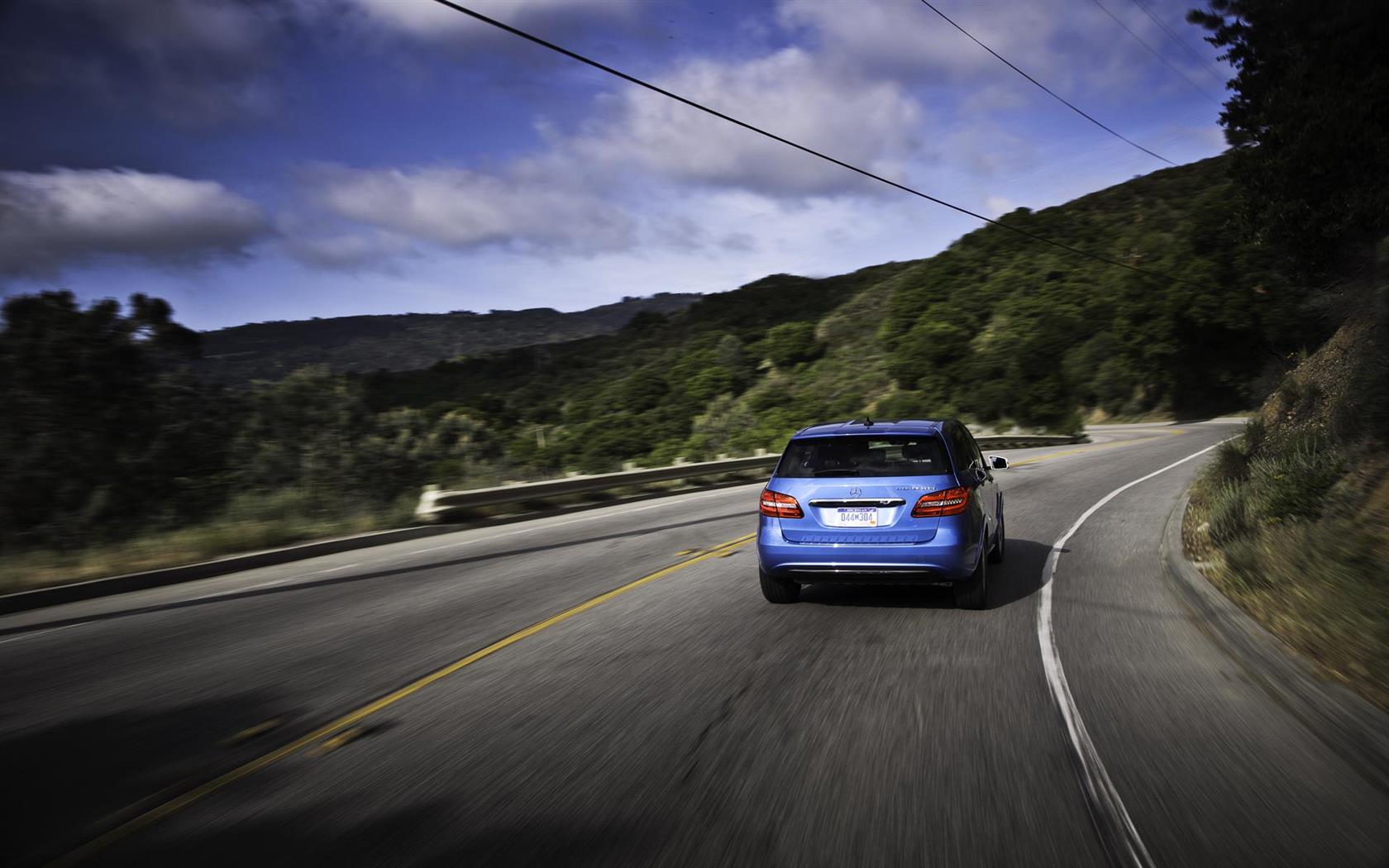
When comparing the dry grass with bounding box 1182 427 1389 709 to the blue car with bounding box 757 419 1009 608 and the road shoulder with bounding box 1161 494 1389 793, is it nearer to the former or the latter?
the road shoulder with bounding box 1161 494 1389 793

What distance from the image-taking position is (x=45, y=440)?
15.2 metres

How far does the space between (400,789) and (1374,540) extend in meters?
6.80

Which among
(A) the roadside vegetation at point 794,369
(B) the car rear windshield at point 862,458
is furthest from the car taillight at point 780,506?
(A) the roadside vegetation at point 794,369

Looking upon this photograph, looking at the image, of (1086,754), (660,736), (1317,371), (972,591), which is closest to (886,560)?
(972,591)

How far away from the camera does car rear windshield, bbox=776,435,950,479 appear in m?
7.02

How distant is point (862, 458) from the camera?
23.5 ft

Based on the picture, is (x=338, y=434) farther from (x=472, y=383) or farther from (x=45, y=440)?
(x=472, y=383)

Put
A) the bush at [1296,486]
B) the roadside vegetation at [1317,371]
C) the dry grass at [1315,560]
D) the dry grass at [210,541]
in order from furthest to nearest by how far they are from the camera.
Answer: the dry grass at [210,541] → the bush at [1296,486] → the roadside vegetation at [1317,371] → the dry grass at [1315,560]

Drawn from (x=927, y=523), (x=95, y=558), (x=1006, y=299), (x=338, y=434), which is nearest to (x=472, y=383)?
(x=1006, y=299)

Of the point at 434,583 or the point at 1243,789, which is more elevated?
the point at 1243,789

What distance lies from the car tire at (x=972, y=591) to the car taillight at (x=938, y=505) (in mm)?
576

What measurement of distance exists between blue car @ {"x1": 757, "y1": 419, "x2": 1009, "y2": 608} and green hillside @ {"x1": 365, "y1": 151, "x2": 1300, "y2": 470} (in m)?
21.2

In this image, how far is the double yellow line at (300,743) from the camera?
3.48m

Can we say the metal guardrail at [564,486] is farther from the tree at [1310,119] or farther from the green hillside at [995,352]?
the tree at [1310,119]
